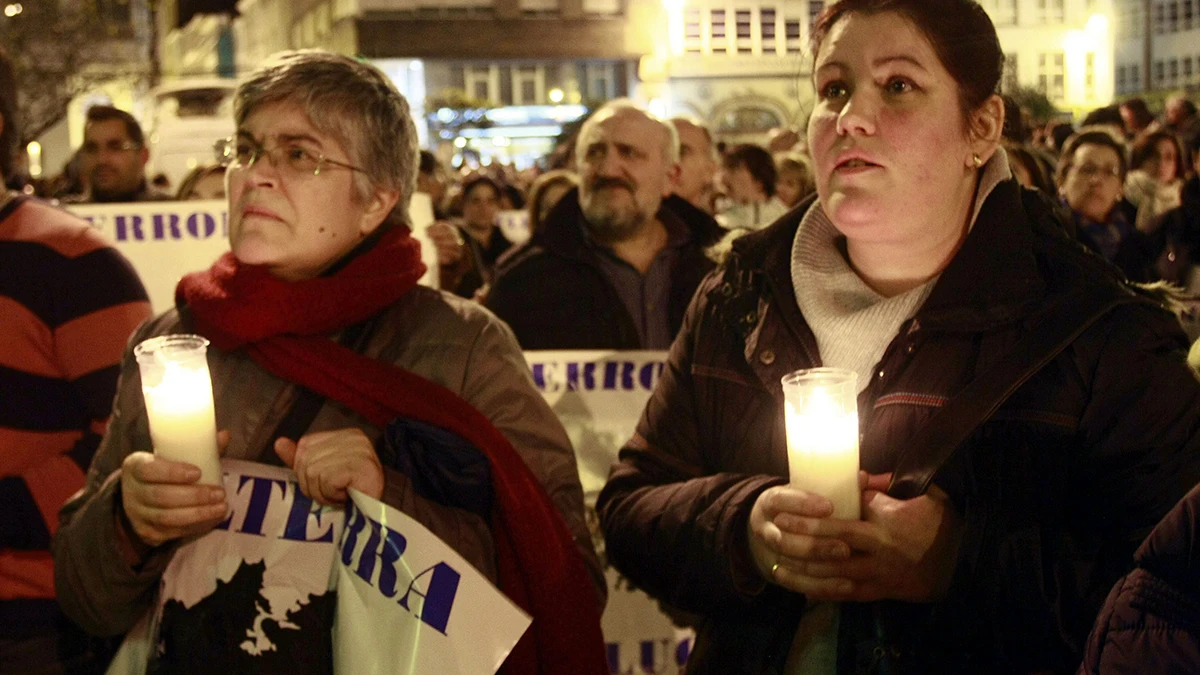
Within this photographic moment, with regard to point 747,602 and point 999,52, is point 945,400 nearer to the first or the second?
point 747,602

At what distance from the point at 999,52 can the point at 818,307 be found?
0.64 meters

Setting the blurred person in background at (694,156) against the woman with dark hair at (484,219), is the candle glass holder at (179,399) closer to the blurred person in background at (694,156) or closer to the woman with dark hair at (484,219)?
the blurred person in background at (694,156)

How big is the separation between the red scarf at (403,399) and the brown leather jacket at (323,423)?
0.20ft

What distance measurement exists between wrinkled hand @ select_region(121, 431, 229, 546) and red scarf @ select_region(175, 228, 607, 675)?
1.20 feet

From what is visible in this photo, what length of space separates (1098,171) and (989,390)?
550 cm

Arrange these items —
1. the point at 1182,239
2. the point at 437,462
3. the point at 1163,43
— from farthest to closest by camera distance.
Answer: the point at 1163,43 → the point at 1182,239 → the point at 437,462

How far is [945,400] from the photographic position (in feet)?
7.11

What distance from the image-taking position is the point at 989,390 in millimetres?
2098

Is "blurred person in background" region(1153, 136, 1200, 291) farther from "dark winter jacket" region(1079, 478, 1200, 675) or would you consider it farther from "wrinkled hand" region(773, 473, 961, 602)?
"dark winter jacket" region(1079, 478, 1200, 675)

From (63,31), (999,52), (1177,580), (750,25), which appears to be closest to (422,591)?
(1177,580)

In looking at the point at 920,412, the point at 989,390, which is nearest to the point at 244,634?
the point at 920,412

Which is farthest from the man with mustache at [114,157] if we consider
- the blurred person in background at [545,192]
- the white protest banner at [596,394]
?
the white protest banner at [596,394]

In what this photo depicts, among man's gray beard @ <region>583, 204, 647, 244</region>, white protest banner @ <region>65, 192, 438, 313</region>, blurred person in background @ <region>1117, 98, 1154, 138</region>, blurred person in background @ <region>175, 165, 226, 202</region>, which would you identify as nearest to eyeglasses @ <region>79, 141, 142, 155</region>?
blurred person in background @ <region>175, 165, 226, 202</region>

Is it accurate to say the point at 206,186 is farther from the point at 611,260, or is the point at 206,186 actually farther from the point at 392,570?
the point at 392,570
